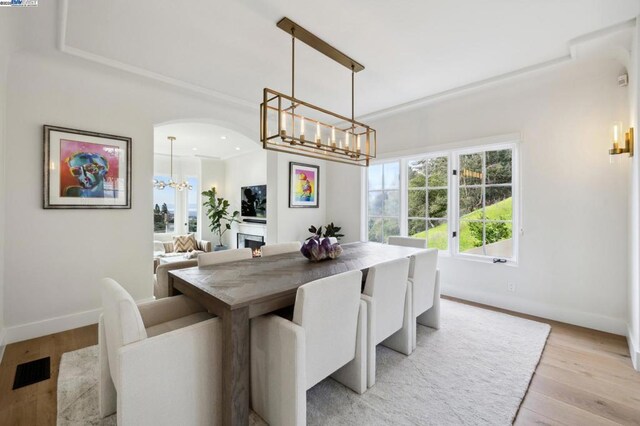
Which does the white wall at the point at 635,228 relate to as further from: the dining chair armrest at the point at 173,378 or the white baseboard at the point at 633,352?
the dining chair armrest at the point at 173,378

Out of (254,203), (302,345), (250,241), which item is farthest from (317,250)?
(250,241)

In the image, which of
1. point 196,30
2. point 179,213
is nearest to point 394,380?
Answer: point 196,30

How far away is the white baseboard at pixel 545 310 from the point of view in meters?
2.71

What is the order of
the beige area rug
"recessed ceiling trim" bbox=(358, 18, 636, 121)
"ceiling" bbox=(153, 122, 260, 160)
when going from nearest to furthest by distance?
the beige area rug
"recessed ceiling trim" bbox=(358, 18, 636, 121)
"ceiling" bbox=(153, 122, 260, 160)

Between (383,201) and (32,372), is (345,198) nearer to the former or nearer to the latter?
(383,201)

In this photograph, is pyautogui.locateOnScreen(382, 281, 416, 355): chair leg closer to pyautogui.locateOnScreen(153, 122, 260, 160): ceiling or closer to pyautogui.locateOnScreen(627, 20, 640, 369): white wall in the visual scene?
pyautogui.locateOnScreen(627, 20, 640, 369): white wall

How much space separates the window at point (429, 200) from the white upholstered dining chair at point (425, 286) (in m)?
1.30

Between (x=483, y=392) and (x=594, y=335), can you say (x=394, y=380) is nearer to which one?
(x=483, y=392)

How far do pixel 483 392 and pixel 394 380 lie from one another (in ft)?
1.92

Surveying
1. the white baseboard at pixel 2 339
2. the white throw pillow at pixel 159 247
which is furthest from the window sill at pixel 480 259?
the white throw pillow at pixel 159 247

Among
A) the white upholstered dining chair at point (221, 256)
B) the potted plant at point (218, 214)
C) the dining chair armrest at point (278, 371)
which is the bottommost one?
the dining chair armrest at point (278, 371)

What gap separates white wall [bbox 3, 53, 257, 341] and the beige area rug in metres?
0.77

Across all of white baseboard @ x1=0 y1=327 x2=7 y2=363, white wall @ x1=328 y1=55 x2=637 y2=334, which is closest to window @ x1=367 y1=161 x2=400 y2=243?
white wall @ x1=328 y1=55 x2=637 y2=334

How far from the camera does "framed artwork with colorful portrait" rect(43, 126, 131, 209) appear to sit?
2.66 m
